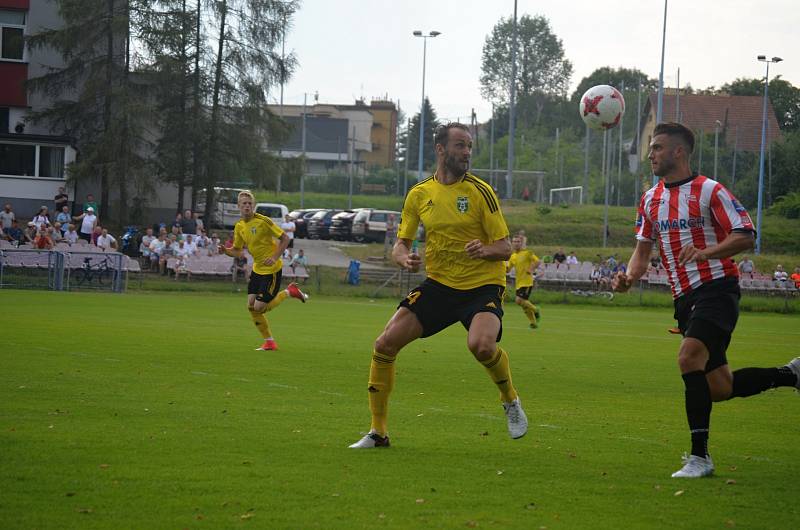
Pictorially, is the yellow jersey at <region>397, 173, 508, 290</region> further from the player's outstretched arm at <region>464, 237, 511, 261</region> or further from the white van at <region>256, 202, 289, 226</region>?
the white van at <region>256, 202, 289, 226</region>

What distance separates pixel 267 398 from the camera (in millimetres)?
10828

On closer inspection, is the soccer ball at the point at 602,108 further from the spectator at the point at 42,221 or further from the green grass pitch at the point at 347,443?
the spectator at the point at 42,221

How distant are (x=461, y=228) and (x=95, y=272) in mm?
26792

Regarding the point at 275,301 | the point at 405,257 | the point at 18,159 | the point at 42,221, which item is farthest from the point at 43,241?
the point at 405,257

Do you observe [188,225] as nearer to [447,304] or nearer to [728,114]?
[447,304]

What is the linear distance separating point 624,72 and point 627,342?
116m

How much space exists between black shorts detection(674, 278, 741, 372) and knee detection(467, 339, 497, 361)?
1.46 m

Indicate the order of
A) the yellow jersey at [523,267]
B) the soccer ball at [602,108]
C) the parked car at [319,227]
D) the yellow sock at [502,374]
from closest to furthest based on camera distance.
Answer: the yellow sock at [502,374]
the soccer ball at [602,108]
the yellow jersey at [523,267]
the parked car at [319,227]

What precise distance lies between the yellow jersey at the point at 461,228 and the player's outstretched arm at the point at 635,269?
0.96m

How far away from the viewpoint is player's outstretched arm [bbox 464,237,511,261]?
26.8 feet

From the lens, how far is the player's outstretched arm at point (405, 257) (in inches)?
334

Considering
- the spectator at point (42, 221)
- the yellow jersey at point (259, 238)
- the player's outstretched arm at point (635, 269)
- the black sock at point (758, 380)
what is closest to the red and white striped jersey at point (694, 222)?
the player's outstretched arm at point (635, 269)

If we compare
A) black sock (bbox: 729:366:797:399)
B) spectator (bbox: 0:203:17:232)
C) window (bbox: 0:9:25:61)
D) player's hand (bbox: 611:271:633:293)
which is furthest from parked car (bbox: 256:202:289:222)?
black sock (bbox: 729:366:797:399)

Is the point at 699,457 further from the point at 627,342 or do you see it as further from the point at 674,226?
the point at 627,342
